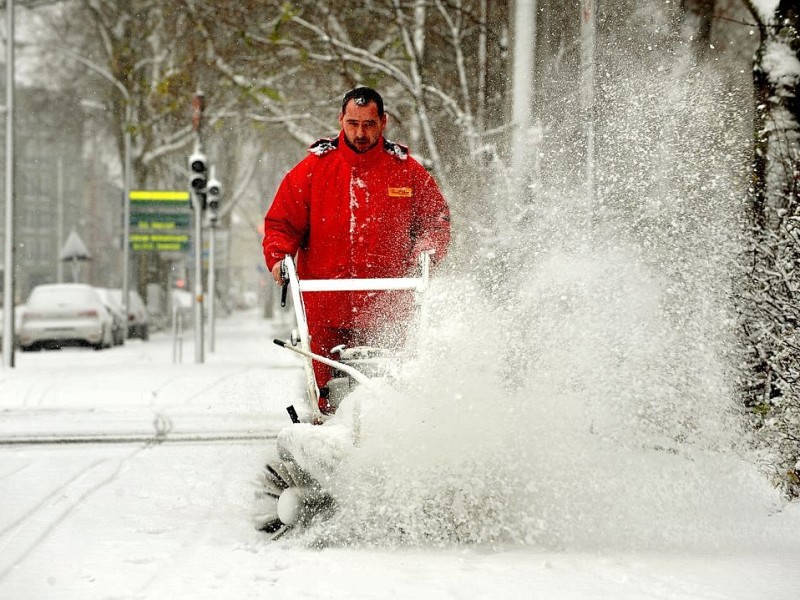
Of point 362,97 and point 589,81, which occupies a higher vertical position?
point 589,81

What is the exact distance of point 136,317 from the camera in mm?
31188

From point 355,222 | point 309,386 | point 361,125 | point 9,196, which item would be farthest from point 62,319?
point 309,386

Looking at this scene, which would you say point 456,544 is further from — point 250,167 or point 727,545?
point 250,167

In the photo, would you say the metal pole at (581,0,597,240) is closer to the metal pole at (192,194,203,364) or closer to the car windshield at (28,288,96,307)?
the metal pole at (192,194,203,364)

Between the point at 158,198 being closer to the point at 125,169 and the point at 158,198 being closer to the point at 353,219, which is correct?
the point at 125,169

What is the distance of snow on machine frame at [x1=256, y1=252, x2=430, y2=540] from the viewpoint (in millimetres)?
4578

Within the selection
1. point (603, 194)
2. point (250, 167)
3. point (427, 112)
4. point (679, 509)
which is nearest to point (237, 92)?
point (427, 112)

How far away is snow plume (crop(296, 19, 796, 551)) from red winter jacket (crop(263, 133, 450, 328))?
0.35 meters

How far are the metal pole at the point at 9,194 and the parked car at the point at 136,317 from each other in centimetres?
1421

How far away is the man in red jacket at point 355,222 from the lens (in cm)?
559

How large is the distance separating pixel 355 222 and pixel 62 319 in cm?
2056

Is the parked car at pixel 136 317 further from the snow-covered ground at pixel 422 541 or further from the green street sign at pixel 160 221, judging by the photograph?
the snow-covered ground at pixel 422 541

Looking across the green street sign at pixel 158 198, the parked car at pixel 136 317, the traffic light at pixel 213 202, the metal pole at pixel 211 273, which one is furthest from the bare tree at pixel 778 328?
the parked car at pixel 136 317

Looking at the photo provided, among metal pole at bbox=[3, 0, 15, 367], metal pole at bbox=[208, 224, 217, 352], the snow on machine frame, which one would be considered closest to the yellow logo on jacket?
the snow on machine frame
